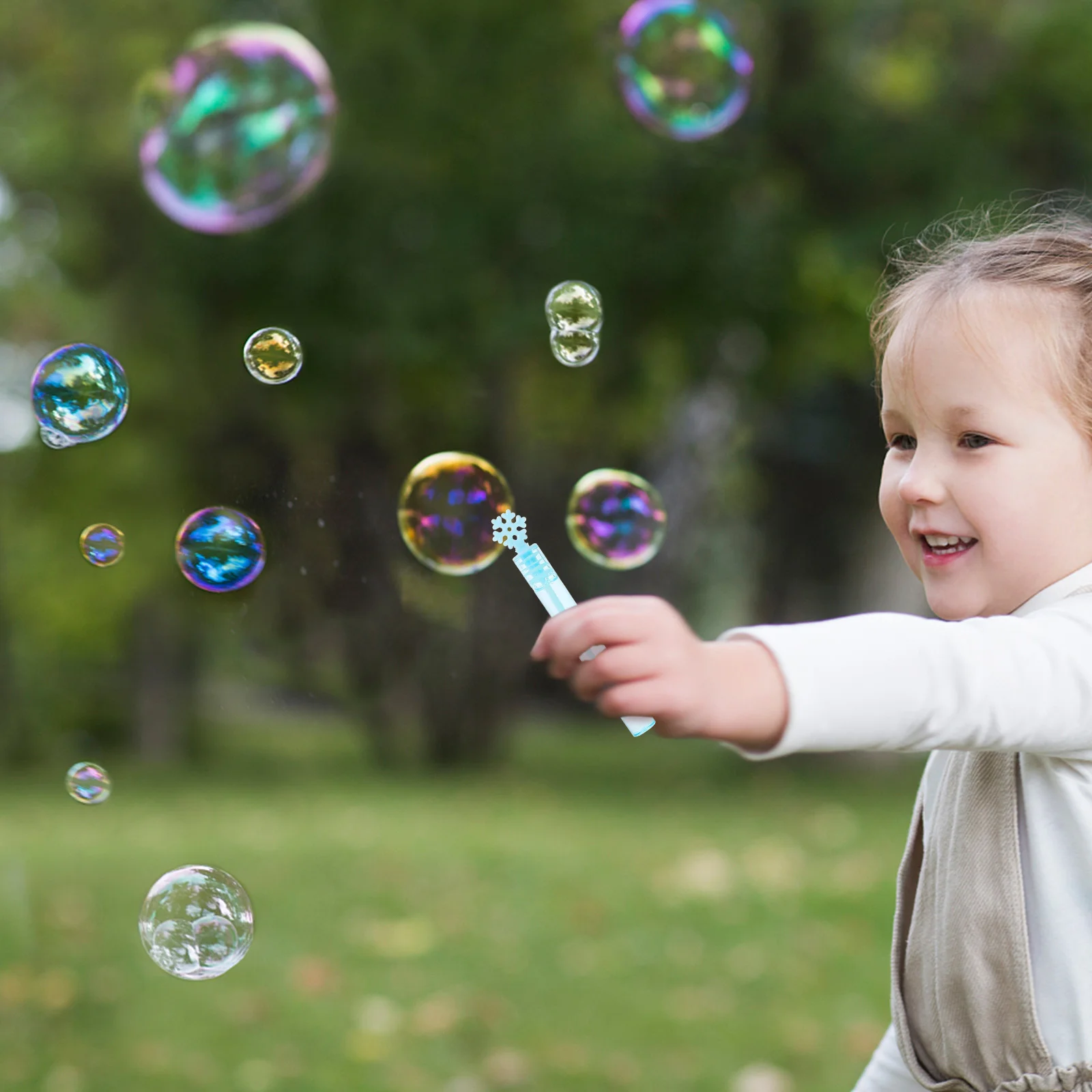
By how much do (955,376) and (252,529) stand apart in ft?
4.73

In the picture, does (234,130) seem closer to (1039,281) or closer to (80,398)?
(80,398)

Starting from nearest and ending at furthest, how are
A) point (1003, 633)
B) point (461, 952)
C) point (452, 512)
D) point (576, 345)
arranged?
1. point (1003, 633)
2. point (452, 512)
3. point (576, 345)
4. point (461, 952)

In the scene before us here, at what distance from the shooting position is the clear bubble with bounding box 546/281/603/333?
292 centimetres

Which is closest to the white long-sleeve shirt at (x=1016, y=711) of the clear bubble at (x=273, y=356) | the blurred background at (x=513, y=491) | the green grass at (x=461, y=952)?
the clear bubble at (x=273, y=356)

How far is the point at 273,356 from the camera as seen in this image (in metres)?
2.76

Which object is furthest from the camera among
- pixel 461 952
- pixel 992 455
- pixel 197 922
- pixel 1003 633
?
pixel 461 952

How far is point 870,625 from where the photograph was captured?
1.24 metres

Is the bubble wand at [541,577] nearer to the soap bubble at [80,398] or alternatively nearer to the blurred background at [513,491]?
the soap bubble at [80,398]

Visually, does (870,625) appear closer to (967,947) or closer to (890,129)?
(967,947)

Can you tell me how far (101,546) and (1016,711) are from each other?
5.86 ft

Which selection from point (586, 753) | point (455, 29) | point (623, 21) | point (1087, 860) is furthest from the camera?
point (586, 753)

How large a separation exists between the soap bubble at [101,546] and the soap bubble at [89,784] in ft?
1.19

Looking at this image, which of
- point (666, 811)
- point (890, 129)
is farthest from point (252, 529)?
point (890, 129)

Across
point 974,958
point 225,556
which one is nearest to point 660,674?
point 974,958
